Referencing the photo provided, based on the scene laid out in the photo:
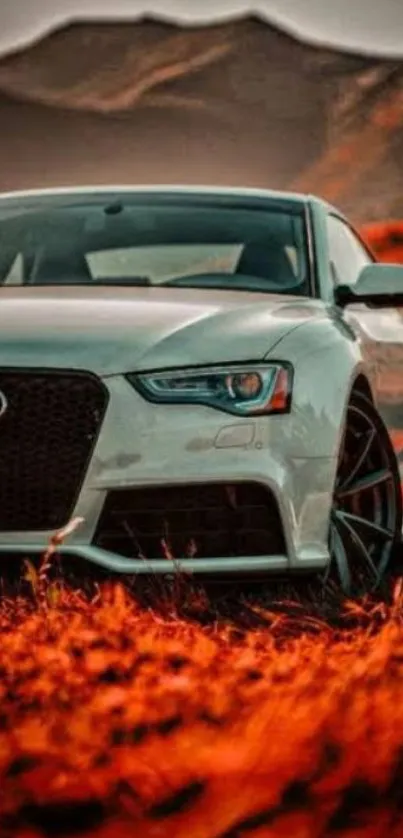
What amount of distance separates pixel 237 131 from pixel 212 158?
57.4ft

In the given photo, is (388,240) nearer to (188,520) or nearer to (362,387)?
(362,387)

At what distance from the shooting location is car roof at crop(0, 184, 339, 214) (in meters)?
8.24

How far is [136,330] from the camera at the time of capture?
20.3ft

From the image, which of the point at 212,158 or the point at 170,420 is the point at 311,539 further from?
the point at 212,158

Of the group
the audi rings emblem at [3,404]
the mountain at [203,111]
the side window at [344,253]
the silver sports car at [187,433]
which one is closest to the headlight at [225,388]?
the silver sports car at [187,433]

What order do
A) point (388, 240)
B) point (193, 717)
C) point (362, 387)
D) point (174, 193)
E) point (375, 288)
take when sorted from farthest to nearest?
1. point (388, 240)
2. point (174, 193)
3. point (375, 288)
4. point (362, 387)
5. point (193, 717)

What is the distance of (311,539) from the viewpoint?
622cm

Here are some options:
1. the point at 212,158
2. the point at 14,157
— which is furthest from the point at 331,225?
the point at 212,158

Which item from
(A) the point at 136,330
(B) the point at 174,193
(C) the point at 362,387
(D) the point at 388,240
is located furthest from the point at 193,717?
(D) the point at 388,240

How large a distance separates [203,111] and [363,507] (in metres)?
147

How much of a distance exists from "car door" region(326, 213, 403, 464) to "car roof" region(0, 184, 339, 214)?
156 mm

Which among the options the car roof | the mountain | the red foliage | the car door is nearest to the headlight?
the car door

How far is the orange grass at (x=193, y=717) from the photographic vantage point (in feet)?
13.3

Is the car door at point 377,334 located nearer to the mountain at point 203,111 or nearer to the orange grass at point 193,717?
the orange grass at point 193,717
